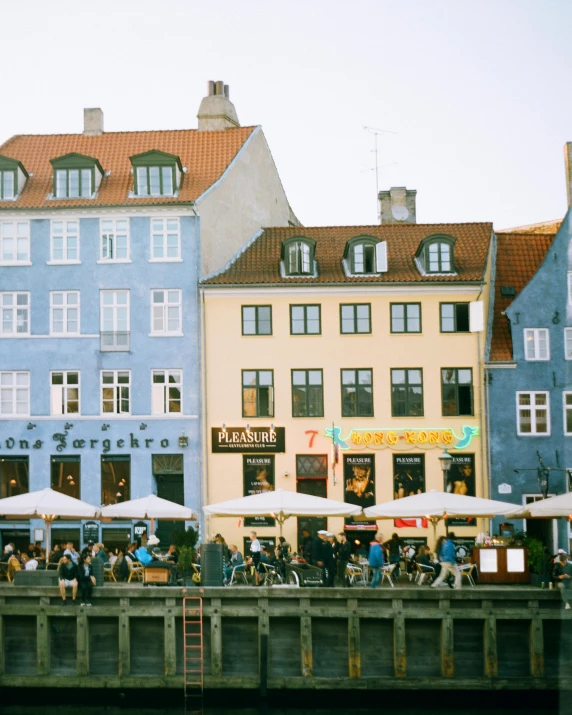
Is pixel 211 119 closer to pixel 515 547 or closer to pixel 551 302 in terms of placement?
pixel 551 302

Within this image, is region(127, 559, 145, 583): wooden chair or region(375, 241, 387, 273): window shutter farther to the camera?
region(375, 241, 387, 273): window shutter

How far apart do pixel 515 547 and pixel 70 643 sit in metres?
11.9

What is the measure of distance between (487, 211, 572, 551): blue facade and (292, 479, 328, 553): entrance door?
6164mm

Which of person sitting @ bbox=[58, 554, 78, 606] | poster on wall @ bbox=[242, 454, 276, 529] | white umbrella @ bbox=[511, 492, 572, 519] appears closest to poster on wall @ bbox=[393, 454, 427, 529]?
poster on wall @ bbox=[242, 454, 276, 529]

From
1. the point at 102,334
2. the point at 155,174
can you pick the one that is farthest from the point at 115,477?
the point at 155,174

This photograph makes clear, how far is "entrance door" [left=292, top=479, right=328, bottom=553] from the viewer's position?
44469mm

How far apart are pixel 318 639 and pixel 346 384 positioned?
1590cm

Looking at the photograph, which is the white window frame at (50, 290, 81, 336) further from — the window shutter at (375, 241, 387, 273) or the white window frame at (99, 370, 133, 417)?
the window shutter at (375, 241, 387, 273)

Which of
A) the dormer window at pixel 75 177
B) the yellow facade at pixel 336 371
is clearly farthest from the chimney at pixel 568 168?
the dormer window at pixel 75 177

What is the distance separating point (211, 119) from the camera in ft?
173

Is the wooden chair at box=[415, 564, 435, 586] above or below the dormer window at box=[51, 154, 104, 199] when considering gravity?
below

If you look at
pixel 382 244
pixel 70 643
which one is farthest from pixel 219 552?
pixel 382 244

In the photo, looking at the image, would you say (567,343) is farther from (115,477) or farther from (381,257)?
(115,477)

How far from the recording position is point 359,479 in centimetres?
4481
